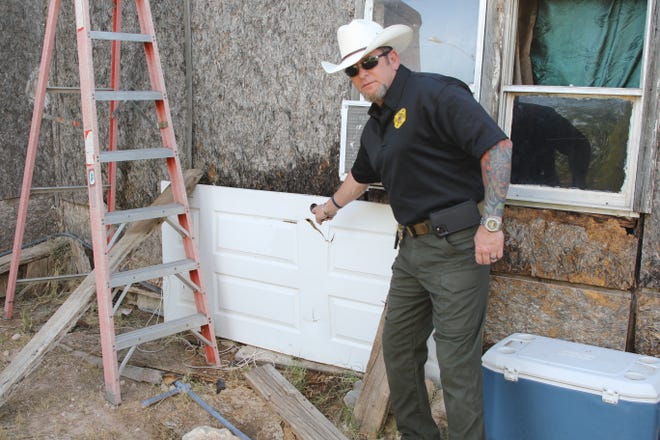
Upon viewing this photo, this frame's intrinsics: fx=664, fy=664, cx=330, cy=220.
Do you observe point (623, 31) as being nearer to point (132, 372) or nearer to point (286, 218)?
point (286, 218)

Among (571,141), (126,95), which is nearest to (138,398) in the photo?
(126,95)

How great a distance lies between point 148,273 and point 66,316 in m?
0.55

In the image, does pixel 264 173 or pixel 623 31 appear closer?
pixel 623 31

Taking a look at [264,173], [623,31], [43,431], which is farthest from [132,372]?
[623,31]

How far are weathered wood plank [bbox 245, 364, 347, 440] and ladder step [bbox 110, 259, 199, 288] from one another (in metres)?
0.76

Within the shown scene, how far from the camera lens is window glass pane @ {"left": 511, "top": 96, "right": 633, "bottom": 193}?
3146mm

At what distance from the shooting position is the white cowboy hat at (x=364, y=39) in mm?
2793

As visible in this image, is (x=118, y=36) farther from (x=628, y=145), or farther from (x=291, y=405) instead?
(x=628, y=145)

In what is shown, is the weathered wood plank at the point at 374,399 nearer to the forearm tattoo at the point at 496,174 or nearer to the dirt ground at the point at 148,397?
the dirt ground at the point at 148,397

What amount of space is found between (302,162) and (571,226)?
65.3 inches

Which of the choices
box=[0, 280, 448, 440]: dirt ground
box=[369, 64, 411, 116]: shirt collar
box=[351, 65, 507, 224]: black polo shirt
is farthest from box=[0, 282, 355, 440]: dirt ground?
box=[369, 64, 411, 116]: shirt collar

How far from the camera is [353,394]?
376cm

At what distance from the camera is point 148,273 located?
3887 mm

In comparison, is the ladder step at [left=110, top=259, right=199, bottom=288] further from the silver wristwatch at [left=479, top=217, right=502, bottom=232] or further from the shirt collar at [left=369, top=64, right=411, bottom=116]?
the silver wristwatch at [left=479, top=217, right=502, bottom=232]
